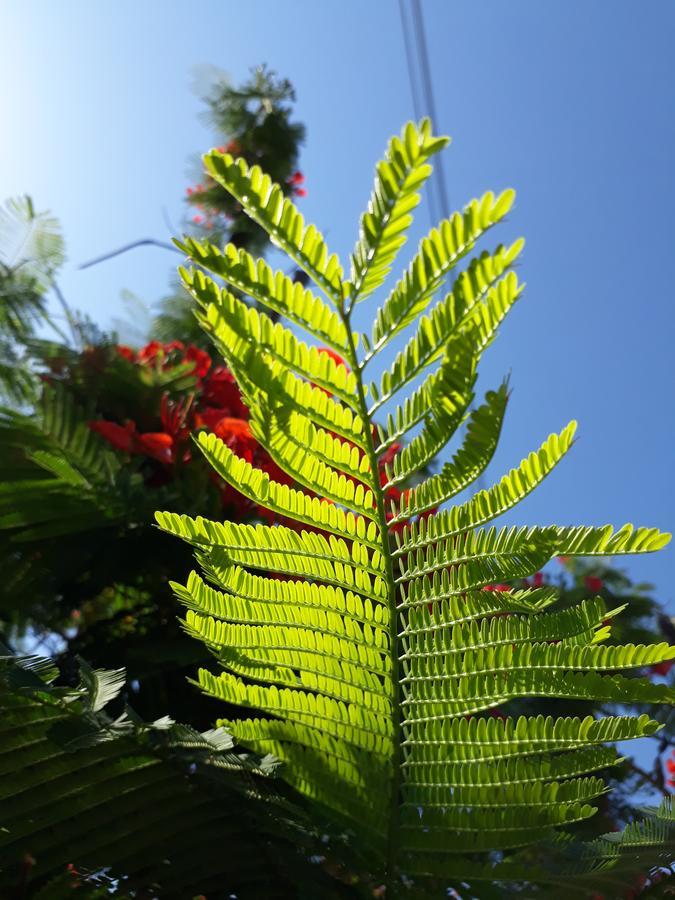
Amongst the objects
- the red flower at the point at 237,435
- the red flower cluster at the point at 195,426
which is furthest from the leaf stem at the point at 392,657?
the red flower at the point at 237,435

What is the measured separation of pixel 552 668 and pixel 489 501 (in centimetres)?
10

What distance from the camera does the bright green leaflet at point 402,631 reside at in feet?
1.68

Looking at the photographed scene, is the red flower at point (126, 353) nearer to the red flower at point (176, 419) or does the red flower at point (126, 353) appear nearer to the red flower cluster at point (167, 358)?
the red flower cluster at point (167, 358)

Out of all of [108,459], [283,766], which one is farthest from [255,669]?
[108,459]

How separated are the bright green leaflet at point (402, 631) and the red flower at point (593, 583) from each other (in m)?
0.73

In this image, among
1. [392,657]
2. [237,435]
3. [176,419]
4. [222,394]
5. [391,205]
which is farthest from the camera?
Answer: [222,394]

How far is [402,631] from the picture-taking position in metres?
0.56

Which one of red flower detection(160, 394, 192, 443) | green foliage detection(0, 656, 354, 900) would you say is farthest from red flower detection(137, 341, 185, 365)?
green foliage detection(0, 656, 354, 900)

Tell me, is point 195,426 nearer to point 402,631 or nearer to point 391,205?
point 402,631

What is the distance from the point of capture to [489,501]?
0.53 m

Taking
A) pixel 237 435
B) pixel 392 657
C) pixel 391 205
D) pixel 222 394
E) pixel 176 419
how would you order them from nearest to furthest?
pixel 391 205
pixel 392 657
pixel 237 435
pixel 176 419
pixel 222 394

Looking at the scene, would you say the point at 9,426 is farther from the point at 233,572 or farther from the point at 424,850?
the point at 424,850

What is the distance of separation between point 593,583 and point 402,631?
Answer: 2.81 ft

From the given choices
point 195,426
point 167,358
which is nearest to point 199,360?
point 167,358
